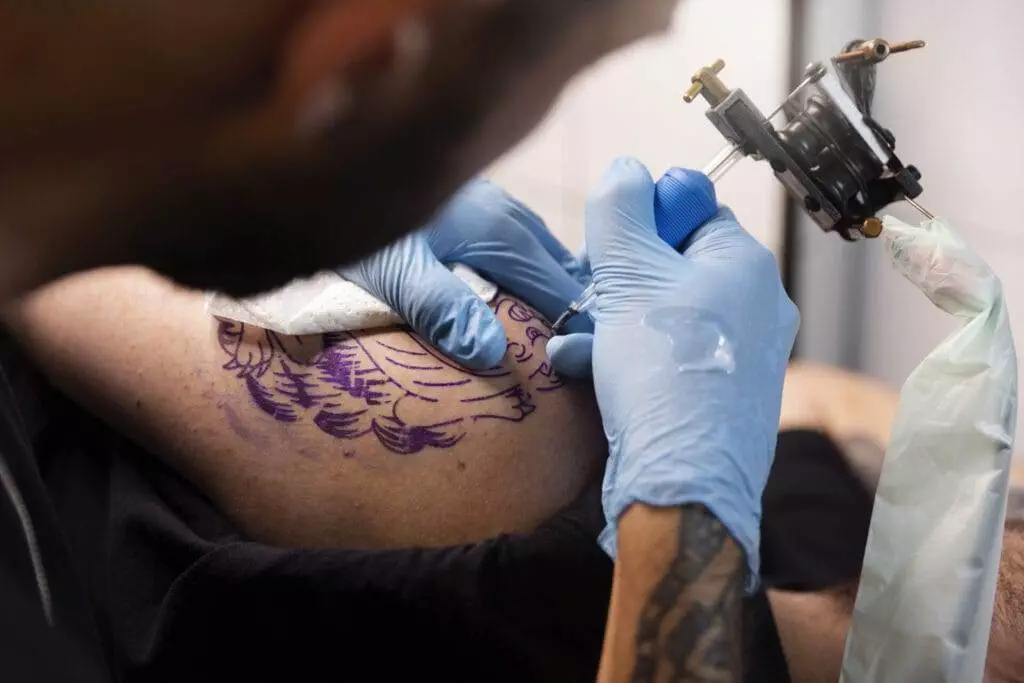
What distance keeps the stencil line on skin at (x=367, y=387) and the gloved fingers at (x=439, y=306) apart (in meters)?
0.02

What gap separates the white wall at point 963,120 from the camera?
106cm

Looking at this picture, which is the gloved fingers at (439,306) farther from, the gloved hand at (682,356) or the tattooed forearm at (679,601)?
the tattooed forearm at (679,601)

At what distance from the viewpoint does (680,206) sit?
833 millimetres

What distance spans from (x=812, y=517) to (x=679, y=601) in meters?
0.45

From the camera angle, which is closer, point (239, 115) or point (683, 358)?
point (239, 115)

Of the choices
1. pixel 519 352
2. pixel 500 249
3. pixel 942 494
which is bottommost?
pixel 942 494

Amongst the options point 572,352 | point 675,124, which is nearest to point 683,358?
point 572,352

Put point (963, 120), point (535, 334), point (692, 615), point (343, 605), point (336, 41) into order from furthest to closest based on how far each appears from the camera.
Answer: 1. point (963, 120)
2. point (535, 334)
3. point (343, 605)
4. point (692, 615)
5. point (336, 41)

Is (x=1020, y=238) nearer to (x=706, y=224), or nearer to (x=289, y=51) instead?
(x=706, y=224)

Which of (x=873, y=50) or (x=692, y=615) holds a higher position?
(x=873, y=50)

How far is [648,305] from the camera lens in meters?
0.75

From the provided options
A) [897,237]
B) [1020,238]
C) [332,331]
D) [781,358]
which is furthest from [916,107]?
[332,331]

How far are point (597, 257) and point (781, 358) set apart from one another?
0.21 m

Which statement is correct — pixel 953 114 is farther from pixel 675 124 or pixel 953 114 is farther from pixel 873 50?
pixel 873 50
